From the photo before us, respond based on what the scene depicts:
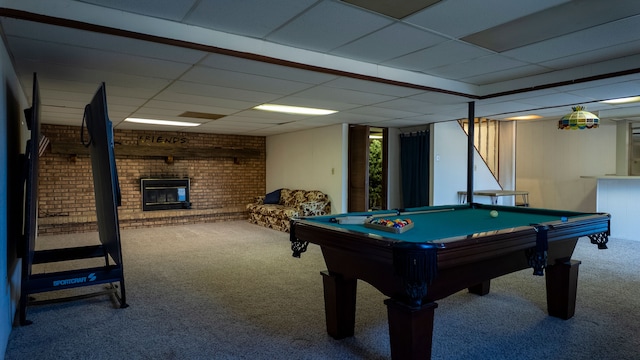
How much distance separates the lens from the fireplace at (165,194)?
823 centimetres

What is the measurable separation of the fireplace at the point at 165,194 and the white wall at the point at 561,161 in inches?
295

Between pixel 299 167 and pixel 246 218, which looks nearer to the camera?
pixel 299 167

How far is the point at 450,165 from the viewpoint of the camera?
304 inches

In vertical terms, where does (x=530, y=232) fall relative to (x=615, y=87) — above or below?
below

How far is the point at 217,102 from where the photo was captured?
16.3ft

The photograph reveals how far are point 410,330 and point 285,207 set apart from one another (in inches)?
233

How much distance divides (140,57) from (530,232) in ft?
10.1

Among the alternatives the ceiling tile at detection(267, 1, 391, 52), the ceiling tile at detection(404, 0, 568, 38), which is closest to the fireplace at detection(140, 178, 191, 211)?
the ceiling tile at detection(267, 1, 391, 52)

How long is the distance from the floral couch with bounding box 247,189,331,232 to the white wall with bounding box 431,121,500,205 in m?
2.18

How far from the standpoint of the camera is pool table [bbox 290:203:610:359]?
6.73 feet

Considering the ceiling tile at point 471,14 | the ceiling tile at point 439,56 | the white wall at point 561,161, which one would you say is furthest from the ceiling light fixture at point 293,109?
the white wall at point 561,161

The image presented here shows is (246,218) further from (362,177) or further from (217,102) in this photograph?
(217,102)

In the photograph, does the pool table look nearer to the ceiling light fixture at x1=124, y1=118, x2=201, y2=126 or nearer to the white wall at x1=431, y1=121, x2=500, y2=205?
the white wall at x1=431, y1=121, x2=500, y2=205

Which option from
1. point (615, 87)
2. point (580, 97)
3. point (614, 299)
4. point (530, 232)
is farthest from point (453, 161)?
point (530, 232)
